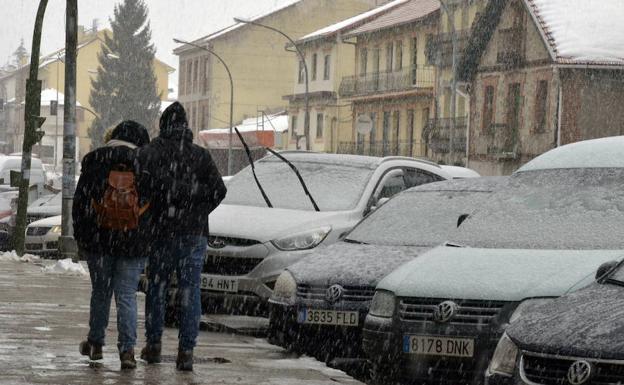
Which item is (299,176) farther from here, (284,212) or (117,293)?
(117,293)

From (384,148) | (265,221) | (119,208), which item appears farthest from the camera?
(384,148)

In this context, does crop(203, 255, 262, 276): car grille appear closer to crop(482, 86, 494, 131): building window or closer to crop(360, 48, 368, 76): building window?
crop(482, 86, 494, 131): building window

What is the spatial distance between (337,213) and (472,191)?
5.55 ft

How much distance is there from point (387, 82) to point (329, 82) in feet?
28.9

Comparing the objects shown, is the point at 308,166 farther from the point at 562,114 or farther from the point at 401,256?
the point at 562,114

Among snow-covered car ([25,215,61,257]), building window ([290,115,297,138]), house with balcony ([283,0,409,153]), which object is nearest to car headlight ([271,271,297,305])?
snow-covered car ([25,215,61,257])

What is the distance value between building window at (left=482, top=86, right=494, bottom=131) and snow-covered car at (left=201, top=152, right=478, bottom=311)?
45.4m

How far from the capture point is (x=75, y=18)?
2325 centimetres

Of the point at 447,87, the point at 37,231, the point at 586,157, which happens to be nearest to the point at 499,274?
the point at 586,157

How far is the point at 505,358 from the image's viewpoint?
273 inches

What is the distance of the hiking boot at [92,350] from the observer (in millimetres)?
10117

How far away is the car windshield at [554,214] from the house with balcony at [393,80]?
5697cm

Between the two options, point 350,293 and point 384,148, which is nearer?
point 350,293

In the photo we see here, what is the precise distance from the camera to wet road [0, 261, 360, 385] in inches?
374
